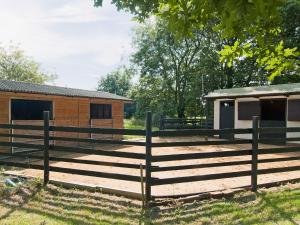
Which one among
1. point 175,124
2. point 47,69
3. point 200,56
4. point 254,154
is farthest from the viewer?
point 47,69

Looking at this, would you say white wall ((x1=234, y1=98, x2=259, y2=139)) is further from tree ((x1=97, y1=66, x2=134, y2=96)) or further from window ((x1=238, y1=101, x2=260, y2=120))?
tree ((x1=97, y1=66, x2=134, y2=96))

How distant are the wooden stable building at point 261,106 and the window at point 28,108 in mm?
10835

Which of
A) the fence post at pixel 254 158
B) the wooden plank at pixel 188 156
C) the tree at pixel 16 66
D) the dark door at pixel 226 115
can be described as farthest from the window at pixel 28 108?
the tree at pixel 16 66

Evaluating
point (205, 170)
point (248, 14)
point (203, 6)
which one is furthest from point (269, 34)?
point (205, 170)

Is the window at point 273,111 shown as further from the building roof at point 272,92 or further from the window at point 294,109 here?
the window at point 294,109

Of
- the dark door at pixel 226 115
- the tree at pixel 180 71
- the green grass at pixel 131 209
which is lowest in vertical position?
the green grass at pixel 131 209

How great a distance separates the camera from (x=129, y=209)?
537 cm

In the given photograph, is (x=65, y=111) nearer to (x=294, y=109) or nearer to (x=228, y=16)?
(x=294, y=109)

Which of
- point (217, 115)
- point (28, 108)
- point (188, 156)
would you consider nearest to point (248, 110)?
point (217, 115)

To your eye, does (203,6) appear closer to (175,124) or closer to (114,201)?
(114,201)

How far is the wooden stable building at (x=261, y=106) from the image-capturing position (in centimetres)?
1609

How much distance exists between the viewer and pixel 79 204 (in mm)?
5562

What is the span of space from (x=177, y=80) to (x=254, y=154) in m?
25.1

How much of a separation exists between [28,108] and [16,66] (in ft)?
105
